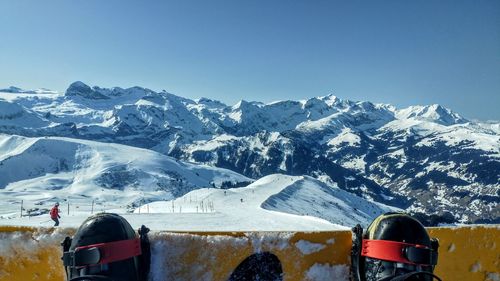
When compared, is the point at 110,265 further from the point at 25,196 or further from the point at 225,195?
the point at 25,196

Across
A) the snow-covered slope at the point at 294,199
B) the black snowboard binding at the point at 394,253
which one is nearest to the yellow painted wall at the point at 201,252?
the black snowboard binding at the point at 394,253

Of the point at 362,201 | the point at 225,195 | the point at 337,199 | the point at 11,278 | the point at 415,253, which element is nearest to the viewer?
the point at 415,253

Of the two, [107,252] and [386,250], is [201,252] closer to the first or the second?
[107,252]

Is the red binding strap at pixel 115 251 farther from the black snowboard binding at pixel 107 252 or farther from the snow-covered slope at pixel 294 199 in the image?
the snow-covered slope at pixel 294 199

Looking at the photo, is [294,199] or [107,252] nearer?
[107,252]

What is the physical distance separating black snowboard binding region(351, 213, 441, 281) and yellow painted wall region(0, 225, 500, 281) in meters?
0.11

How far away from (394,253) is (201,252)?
1572mm

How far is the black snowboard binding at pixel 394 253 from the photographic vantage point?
3289mm

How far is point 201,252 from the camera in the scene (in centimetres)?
336

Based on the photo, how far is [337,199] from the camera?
15062 cm

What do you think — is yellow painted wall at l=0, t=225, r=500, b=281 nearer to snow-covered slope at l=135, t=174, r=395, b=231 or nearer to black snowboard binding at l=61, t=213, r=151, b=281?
black snowboard binding at l=61, t=213, r=151, b=281

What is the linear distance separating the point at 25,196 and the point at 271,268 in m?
198

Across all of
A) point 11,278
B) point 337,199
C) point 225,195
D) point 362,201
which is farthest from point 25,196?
point 11,278

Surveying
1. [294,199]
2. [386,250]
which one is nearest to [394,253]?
[386,250]
